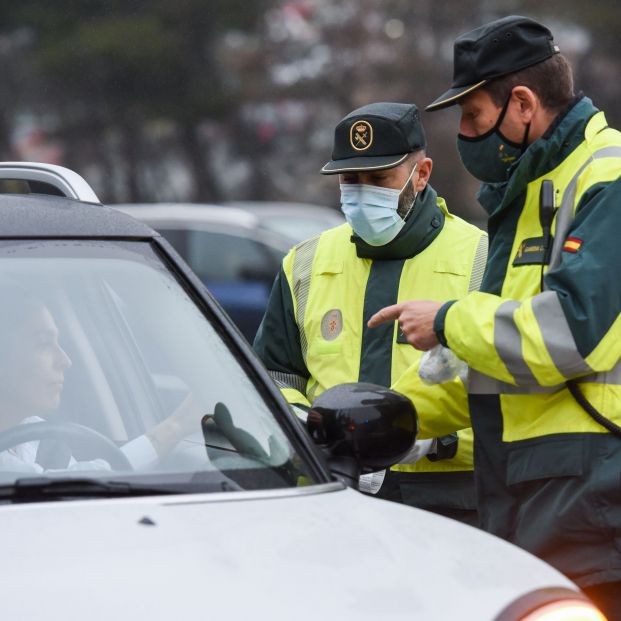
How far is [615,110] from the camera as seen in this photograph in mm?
30547

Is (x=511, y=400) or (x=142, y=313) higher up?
(x=142, y=313)

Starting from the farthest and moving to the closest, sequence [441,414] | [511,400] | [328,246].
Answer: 1. [328,246]
2. [441,414]
3. [511,400]

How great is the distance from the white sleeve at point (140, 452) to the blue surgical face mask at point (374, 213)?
1.44 m

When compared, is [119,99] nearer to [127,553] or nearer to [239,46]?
[239,46]

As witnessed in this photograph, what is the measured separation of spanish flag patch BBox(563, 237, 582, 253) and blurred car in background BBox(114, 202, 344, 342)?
1031cm

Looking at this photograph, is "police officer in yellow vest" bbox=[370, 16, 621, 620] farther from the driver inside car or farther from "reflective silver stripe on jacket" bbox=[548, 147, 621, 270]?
the driver inside car

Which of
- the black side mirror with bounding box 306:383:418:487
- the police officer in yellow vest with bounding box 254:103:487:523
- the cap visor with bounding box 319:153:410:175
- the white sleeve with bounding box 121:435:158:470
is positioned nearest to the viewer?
the white sleeve with bounding box 121:435:158:470

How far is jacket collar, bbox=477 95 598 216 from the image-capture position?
3477 millimetres

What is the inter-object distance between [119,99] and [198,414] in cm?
2990

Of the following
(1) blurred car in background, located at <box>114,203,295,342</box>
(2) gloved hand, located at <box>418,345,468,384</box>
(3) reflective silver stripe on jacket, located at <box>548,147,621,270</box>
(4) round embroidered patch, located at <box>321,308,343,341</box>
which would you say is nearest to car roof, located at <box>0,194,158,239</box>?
(2) gloved hand, located at <box>418,345,468,384</box>

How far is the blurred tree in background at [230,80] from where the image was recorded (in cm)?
3089

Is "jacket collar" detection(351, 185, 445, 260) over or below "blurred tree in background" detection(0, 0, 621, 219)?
over

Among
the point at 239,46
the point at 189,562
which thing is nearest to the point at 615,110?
the point at 239,46

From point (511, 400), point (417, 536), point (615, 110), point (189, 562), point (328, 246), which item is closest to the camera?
point (189, 562)
